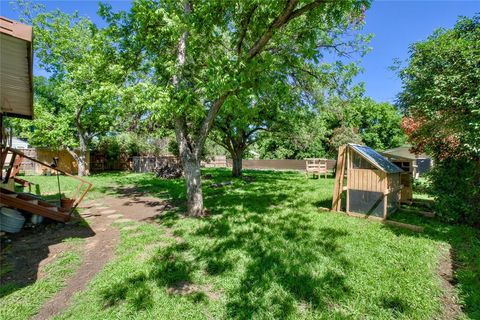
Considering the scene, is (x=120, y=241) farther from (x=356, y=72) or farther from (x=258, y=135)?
(x=258, y=135)

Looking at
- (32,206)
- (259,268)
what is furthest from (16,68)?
(259,268)

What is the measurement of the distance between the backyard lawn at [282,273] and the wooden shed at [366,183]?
0.76m

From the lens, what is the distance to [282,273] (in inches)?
135

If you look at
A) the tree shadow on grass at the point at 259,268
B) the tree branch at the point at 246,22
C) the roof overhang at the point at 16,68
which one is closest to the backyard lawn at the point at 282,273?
the tree shadow on grass at the point at 259,268

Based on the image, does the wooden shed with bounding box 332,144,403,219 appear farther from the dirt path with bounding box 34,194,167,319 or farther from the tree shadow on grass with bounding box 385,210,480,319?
the dirt path with bounding box 34,194,167,319

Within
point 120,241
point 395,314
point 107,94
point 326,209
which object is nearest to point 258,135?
point 326,209

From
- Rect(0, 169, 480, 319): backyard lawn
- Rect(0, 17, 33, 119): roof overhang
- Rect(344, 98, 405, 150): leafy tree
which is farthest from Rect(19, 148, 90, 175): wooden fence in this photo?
Rect(344, 98, 405, 150): leafy tree

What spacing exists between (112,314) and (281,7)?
550 cm

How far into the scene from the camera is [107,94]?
18.9ft

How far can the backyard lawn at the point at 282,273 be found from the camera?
108 inches

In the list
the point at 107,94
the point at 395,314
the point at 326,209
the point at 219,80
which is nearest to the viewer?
the point at 395,314

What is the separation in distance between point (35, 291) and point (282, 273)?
319 cm

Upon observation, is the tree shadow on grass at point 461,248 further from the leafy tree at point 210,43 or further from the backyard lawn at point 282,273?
the leafy tree at point 210,43

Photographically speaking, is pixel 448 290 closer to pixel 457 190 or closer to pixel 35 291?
pixel 457 190
